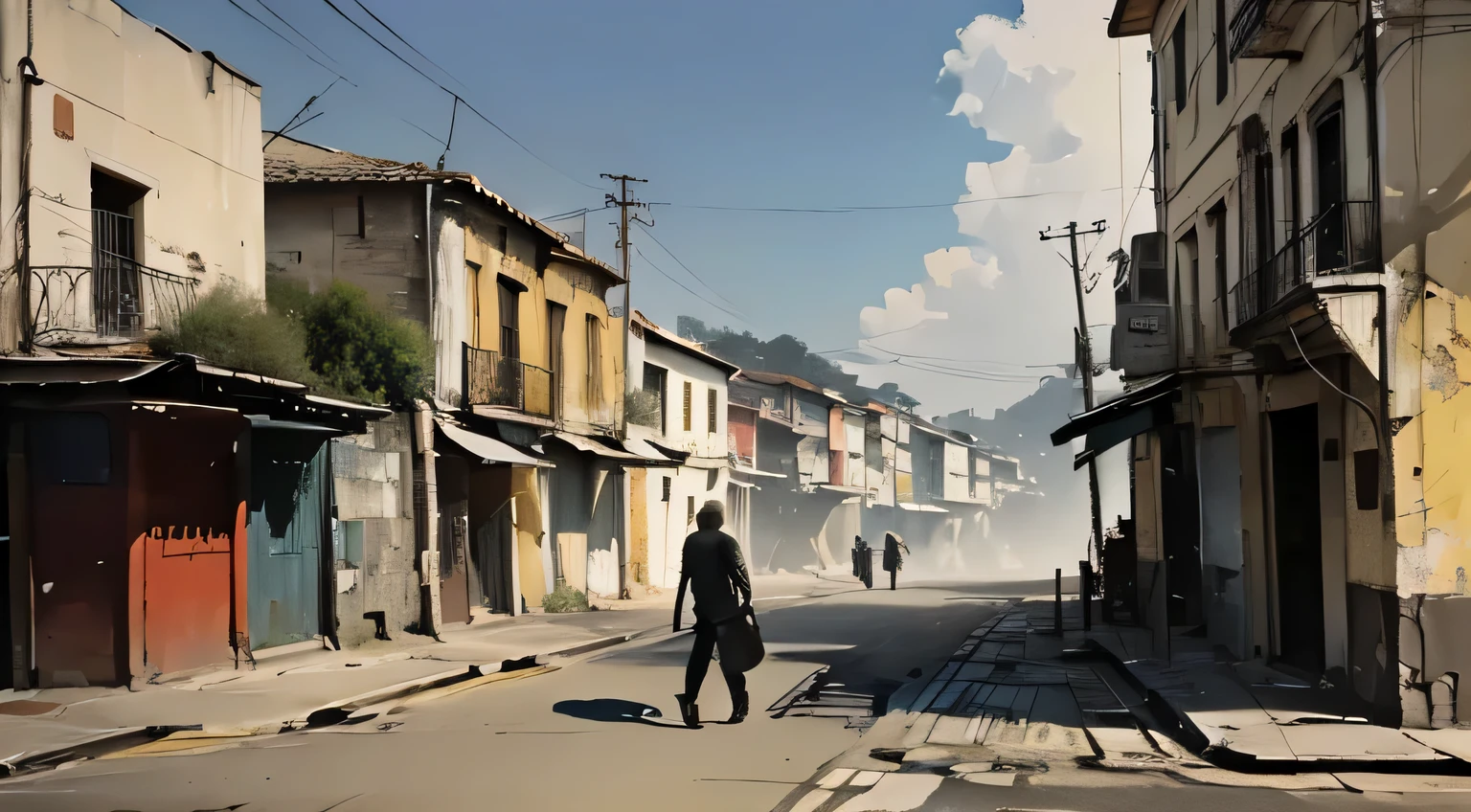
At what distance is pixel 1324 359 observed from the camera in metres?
11.3

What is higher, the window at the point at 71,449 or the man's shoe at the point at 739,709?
the window at the point at 71,449

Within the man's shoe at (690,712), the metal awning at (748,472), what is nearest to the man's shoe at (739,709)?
the man's shoe at (690,712)

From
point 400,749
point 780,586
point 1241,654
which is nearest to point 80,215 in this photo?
point 400,749

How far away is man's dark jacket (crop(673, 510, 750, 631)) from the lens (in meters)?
10.2

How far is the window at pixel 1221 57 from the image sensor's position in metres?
15.7

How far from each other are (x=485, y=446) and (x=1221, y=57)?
498 inches

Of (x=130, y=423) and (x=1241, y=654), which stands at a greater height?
(x=130, y=423)

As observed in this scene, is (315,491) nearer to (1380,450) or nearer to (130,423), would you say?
(130,423)

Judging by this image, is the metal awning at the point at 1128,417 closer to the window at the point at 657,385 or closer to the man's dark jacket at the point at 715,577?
the man's dark jacket at the point at 715,577

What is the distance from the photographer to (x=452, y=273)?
2117 centimetres

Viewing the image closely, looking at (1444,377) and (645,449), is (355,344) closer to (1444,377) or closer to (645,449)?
(645,449)

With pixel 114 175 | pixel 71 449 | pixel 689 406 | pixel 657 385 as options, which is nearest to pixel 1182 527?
pixel 71 449

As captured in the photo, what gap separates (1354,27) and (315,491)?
527 inches

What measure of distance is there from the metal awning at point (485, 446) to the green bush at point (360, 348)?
1112mm
